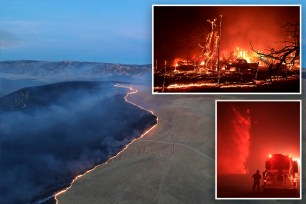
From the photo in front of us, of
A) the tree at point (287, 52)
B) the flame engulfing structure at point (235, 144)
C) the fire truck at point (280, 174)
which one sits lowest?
the fire truck at point (280, 174)

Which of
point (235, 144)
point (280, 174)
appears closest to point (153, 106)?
point (235, 144)

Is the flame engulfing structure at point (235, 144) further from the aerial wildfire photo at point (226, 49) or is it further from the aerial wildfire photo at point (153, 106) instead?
the aerial wildfire photo at point (226, 49)

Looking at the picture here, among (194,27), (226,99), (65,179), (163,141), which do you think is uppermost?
(194,27)

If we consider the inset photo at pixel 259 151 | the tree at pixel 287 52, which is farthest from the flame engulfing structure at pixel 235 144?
the tree at pixel 287 52

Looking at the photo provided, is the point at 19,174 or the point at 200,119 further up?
the point at 200,119

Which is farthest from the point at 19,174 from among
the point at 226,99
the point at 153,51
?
the point at 226,99

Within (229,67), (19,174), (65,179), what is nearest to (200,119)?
(229,67)

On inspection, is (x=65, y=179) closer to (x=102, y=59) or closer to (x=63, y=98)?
(x=63, y=98)
